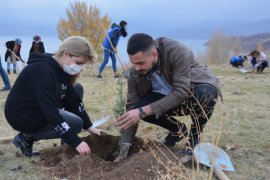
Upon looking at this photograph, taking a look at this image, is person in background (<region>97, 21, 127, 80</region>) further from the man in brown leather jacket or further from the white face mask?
the white face mask

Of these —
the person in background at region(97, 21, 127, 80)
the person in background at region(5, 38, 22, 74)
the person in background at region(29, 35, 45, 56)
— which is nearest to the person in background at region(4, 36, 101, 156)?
the person in background at region(97, 21, 127, 80)

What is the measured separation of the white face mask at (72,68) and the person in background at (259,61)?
9863mm

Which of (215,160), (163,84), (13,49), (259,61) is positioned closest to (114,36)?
(13,49)

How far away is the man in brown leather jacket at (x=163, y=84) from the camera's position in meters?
2.87

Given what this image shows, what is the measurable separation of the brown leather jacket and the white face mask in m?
0.50

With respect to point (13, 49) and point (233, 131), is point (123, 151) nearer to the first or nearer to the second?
point (233, 131)

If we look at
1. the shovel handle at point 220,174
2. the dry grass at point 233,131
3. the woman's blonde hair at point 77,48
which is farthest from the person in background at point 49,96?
the shovel handle at point 220,174

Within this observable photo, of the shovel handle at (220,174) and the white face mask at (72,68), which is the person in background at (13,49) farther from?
the shovel handle at (220,174)

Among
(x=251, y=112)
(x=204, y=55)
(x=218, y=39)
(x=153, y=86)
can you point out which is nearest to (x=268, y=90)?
(x=251, y=112)

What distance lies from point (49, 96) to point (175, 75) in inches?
41.8

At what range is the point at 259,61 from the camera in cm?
1182

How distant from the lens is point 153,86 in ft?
10.8

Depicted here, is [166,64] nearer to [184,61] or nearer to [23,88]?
[184,61]

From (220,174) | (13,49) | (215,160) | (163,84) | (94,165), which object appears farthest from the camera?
(13,49)
